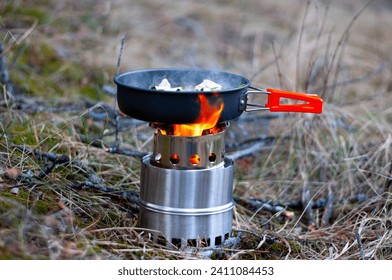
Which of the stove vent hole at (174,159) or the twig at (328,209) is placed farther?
the twig at (328,209)

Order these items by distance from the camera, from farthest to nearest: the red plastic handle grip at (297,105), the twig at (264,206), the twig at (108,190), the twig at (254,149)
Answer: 1. the twig at (254,149)
2. the twig at (264,206)
3. the twig at (108,190)
4. the red plastic handle grip at (297,105)

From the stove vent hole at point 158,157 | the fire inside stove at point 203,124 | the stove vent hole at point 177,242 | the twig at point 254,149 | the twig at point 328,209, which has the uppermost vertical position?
the fire inside stove at point 203,124

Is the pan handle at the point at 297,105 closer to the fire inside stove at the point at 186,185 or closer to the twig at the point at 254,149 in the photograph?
the fire inside stove at the point at 186,185

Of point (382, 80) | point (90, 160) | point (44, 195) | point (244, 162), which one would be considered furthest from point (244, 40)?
point (44, 195)

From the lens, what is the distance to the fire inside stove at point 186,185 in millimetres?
2344

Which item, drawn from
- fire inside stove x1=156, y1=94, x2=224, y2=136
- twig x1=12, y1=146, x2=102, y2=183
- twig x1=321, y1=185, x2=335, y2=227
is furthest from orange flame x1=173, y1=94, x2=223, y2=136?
twig x1=321, y1=185, x2=335, y2=227

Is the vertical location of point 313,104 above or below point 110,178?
above

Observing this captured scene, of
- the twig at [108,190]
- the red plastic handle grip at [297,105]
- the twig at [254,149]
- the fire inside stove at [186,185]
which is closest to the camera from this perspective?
the fire inside stove at [186,185]

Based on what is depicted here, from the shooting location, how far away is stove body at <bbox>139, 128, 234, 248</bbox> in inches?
92.4

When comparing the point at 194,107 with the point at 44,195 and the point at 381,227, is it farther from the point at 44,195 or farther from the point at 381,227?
the point at 381,227

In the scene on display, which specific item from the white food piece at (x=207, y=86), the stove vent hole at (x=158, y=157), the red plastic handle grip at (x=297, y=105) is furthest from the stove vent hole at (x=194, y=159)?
the red plastic handle grip at (x=297, y=105)

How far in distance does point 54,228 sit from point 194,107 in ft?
2.13

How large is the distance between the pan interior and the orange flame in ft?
0.66

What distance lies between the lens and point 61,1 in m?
5.34
